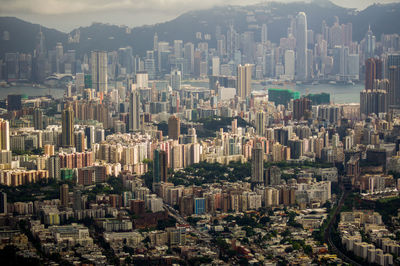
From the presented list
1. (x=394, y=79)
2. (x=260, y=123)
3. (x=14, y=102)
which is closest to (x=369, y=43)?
(x=394, y=79)

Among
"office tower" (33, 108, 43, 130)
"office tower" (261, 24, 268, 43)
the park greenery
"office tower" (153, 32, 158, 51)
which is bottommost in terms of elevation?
the park greenery

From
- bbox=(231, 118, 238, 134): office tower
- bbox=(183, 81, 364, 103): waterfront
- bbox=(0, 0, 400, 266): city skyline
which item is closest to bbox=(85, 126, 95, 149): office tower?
bbox=(0, 0, 400, 266): city skyline

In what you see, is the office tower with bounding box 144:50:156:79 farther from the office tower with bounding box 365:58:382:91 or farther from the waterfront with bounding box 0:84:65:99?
the office tower with bounding box 365:58:382:91

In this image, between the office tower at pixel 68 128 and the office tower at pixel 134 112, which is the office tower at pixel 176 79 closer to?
the office tower at pixel 134 112

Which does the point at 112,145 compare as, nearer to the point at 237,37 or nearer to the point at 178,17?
the point at 178,17

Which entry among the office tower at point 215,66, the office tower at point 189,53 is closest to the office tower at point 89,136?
the office tower at point 215,66

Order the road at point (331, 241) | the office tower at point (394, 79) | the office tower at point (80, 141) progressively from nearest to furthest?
the road at point (331, 241) < the office tower at point (80, 141) < the office tower at point (394, 79)

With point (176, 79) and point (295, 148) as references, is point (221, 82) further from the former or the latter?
point (295, 148)
